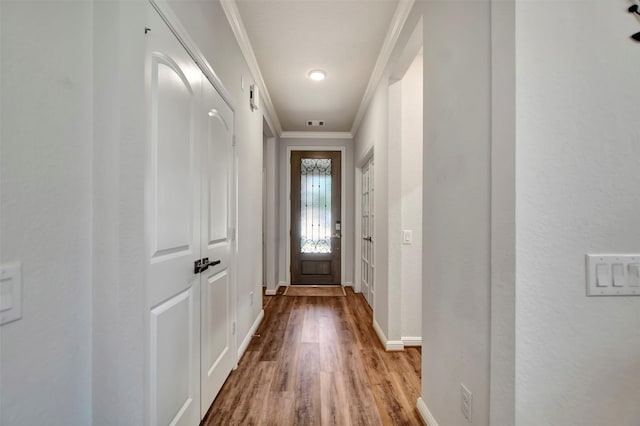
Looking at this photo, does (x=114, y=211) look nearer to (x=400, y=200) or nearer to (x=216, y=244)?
(x=216, y=244)

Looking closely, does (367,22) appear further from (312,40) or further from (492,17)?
(492,17)

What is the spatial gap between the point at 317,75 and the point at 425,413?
121 inches

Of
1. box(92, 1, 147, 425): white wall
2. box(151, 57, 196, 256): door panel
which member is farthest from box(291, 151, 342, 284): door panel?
box(92, 1, 147, 425): white wall

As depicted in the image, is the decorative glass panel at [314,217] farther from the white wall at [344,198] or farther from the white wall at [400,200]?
the white wall at [400,200]

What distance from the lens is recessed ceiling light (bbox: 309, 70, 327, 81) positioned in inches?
119

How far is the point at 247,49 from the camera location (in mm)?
2521

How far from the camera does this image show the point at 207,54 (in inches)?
67.1

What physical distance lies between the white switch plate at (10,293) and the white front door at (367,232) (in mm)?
3247

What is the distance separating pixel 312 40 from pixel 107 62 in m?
1.92

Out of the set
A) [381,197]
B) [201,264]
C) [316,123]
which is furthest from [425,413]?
[316,123]

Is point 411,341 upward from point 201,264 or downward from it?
downward

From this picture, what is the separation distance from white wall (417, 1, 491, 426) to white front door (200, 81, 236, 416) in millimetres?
1268

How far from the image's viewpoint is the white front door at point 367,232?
3820 mm

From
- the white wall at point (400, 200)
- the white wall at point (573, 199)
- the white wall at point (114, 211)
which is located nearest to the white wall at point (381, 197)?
the white wall at point (400, 200)
